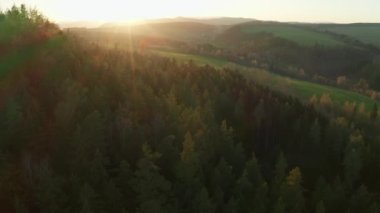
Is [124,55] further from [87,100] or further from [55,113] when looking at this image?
[55,113]

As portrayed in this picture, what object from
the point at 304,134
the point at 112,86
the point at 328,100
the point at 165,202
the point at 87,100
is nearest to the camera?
the point at 165,202

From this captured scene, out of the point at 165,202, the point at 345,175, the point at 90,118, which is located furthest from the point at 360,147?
the point at 90,118

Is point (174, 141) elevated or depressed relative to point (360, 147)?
elevated

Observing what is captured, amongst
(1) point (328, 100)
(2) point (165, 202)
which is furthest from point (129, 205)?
(1) point (328, 100)

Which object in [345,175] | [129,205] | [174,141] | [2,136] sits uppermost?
[2,136]

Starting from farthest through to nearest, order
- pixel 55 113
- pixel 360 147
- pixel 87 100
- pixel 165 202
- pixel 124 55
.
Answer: pixel 124 55 → pixel 360 147 → pixel 87 100 → pixel 55 113 → pixel 165 202

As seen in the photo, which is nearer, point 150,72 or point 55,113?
point 55,113
